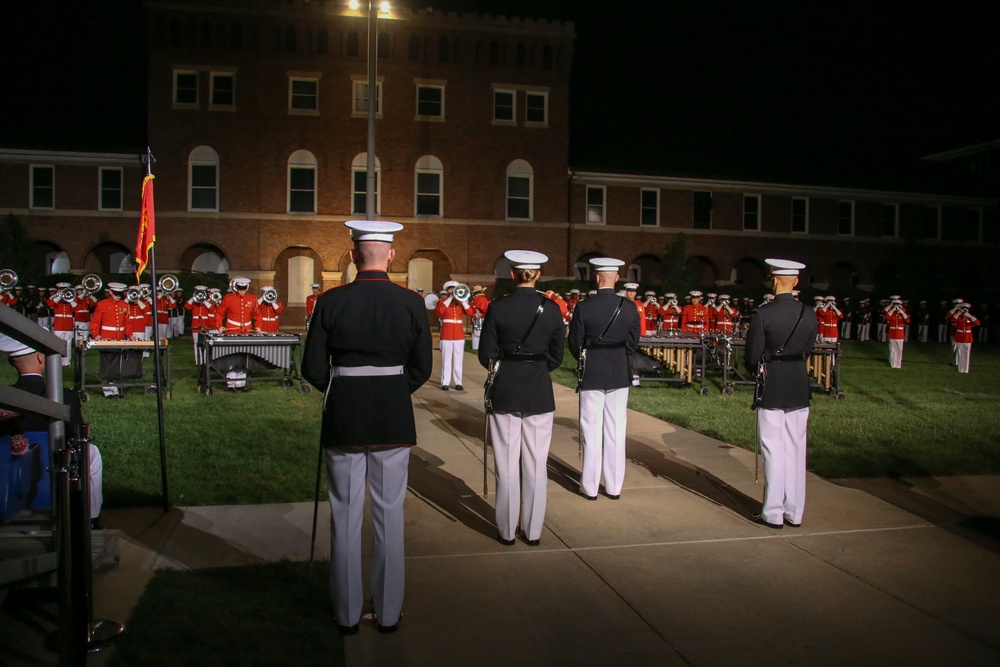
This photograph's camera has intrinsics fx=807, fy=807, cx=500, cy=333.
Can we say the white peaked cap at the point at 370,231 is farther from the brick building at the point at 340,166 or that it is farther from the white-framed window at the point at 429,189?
the white-framed window at the point at 429,189

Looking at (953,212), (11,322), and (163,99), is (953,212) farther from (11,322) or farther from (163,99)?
(11,322)

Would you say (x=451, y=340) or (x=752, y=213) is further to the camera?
(x=752, y=213)

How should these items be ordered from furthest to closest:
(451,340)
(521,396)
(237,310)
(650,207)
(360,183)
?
(650,207), (360,183), (451,340), (237,310), (521,396)

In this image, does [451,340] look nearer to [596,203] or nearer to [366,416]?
[366,416]

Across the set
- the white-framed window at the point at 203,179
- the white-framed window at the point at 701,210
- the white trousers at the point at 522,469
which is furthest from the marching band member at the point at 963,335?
the white-framed window at the point at 203,179

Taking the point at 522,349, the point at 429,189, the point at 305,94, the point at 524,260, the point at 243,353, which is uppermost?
the point at 305,94

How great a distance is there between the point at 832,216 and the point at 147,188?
4169cm

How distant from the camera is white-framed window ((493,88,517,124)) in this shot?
1484 inches

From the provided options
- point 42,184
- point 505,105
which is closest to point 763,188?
point 505,105

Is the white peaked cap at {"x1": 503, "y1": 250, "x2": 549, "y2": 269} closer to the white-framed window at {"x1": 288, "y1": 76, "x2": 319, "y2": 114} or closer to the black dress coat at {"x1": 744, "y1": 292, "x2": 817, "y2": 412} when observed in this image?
the black dress coat at {"x1": 744, "y1": 292, "x2": 817, "y2": 412}

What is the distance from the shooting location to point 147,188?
22.5ft

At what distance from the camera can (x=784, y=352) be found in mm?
6648

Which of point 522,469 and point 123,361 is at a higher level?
point 123,361

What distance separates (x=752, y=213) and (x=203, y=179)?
26.8m
